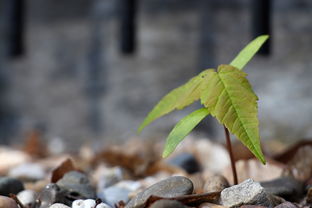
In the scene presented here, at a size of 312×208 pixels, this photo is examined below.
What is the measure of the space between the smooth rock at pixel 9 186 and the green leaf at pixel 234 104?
1.57ft

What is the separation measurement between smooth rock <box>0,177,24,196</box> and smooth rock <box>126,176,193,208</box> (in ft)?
1.12

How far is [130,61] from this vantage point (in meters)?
3.24

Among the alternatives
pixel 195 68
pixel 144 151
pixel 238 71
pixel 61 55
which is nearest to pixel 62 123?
pixel 61 55

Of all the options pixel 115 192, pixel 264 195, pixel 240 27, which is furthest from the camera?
pixel 240 27

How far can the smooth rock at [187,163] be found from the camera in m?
1.68

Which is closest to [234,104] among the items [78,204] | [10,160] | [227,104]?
[227,104]

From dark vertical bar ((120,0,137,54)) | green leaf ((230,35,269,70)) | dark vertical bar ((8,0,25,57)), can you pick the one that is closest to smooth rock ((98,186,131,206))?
green leaf ((230,35,269,70))

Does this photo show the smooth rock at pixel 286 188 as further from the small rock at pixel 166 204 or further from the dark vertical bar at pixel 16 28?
the dark vertical bar at pixel 16 28

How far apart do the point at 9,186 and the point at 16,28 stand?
7.70 feet

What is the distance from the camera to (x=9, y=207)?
0.87m

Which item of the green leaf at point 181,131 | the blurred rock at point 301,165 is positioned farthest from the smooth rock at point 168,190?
the blurred rock at point 301,165

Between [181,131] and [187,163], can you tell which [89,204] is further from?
[187,163]

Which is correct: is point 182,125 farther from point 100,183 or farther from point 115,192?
point 100,183

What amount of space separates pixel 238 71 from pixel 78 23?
2702 millimetres
